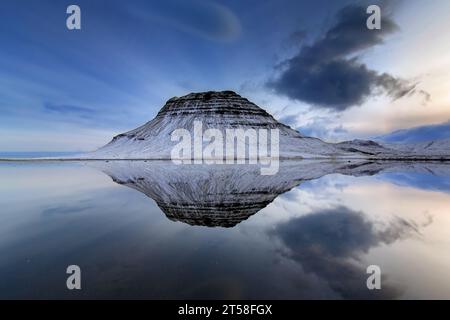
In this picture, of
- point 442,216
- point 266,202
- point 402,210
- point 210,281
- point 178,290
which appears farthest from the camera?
point 266,202

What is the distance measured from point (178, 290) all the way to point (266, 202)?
1263cm

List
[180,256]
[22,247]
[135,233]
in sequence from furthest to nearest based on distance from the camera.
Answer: [135,233] < [22,247] < [180,256]

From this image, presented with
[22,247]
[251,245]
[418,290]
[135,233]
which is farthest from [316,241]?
[22,247]

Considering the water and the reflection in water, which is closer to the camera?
the water

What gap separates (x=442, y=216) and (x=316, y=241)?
25.9 feet

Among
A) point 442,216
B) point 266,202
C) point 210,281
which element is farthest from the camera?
point 266,202

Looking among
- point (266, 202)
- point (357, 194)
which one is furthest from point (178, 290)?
point (357, 194)

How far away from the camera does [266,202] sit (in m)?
18.4

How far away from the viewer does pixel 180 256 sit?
8445 mm

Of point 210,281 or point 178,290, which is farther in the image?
point 210,281

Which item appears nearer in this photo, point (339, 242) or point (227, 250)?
point (227, 250)

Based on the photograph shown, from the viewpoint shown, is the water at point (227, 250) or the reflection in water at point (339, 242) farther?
the reflection in water at point (339, 242)
